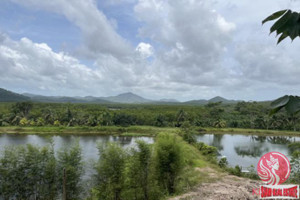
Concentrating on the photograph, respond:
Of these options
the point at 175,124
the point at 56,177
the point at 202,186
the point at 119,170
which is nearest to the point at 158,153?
the point at 119,170

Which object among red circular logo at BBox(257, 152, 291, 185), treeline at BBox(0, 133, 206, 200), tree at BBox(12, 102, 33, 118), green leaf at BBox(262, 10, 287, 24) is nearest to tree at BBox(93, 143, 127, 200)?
treeline at BBox(0, 133, 206, 200)

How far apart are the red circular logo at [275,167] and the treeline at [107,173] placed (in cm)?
697

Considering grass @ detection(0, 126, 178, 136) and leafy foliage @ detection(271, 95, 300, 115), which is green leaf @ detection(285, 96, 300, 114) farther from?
grass @ detection(0, 126, 178, 136)

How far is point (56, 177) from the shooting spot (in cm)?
1160

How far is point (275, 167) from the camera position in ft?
14.1

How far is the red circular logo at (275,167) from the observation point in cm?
426

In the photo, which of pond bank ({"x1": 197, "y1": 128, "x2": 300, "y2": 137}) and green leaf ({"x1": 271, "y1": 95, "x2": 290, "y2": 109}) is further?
pond bank ({"x1": 197, "y1": 128, "x2": 300, "y2": 137})

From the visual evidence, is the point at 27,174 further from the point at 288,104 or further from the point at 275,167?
the point at 288,104

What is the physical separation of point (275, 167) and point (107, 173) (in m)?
8.66

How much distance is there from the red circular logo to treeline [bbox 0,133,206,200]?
22.9 feet

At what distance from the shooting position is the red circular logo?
14.0ft

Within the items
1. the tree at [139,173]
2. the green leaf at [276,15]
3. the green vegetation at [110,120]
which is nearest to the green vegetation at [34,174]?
the tree at [139,173]

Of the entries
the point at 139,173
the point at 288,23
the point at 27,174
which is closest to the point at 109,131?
the point at 27,174

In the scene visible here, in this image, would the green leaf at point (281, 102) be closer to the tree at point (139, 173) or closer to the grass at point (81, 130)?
the tree at point (139, 173)
